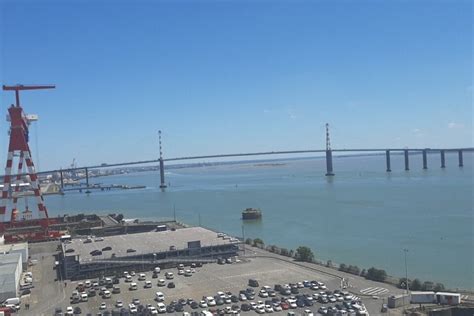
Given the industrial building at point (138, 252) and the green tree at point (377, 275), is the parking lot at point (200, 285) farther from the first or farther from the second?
the industrial building at point (138, 252)

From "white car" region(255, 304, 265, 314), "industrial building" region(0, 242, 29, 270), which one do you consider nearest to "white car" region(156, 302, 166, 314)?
"white car" region(255, 304, 265, 314)

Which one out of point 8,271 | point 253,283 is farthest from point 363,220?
point 8,271

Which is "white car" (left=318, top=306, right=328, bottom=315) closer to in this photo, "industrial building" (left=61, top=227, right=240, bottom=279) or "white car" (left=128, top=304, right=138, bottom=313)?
"white car" (left=128, top=304, right=138, bottom=313)

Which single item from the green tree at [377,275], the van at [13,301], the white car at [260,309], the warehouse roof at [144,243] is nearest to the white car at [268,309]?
the white car at [260,309]

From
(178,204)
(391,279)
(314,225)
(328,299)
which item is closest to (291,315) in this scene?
(328,299)

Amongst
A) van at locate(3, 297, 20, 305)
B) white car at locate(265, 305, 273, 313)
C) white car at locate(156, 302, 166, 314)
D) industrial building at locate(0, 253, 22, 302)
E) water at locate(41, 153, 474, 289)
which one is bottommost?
water at locate(41, 153, 474, 289)

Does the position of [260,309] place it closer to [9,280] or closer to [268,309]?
[268,309]

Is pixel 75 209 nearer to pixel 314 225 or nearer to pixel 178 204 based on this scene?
pixel 178 204
